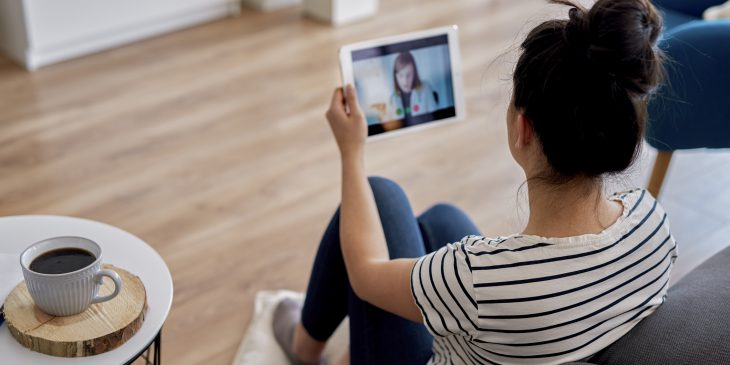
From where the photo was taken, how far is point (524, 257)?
0.94 m

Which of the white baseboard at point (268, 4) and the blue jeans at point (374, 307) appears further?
the white baseboard at point (268, 4)

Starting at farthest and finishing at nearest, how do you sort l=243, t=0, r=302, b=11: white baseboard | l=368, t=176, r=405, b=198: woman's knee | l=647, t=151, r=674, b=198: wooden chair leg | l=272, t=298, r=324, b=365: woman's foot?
l=243, t=0, r=302, b=11: white baseboard < l=647, t=151, r=674, b=198: wooden chair leg < l=272, t=298, r=324, b=365: woman's foot < l=368, t=176, r=405, b=198: woman's knee

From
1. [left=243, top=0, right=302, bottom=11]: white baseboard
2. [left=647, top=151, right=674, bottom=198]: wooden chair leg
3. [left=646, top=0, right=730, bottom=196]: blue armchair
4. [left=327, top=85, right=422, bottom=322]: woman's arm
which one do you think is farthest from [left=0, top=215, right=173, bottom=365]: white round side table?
[left=243, top=0, right=302, bottom=11]: white baseboard

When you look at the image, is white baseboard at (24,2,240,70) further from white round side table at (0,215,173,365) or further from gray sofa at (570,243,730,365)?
gray sofa at (570,243,730,365)

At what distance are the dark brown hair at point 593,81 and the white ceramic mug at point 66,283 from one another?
0.55 m

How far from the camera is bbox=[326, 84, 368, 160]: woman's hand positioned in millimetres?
1257

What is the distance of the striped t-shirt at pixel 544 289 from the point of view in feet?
3.08

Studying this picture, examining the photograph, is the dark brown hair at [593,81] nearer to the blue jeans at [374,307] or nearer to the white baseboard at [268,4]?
the blue jeans at [374,307]

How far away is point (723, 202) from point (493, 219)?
66 centimetres

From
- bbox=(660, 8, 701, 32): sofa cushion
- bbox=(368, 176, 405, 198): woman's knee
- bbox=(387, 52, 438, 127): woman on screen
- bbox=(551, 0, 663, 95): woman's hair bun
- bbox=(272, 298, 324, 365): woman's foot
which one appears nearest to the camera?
bbox=(551, 0, 663, 95): woman's hair bun

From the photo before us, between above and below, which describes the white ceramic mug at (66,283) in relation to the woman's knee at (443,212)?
above

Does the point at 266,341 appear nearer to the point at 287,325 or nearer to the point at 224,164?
the point at 287,325

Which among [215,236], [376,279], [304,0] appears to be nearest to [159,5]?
[304,0]

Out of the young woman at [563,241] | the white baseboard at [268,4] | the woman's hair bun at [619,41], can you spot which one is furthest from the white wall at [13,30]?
the woman's hair bun at [619,41]
